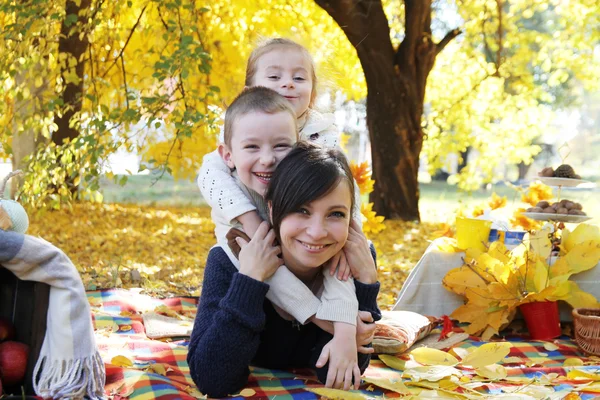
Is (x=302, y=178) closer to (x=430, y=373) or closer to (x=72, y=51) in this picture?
(x=430, y=373)

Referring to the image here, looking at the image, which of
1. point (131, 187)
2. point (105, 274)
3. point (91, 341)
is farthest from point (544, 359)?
point (131, 187)

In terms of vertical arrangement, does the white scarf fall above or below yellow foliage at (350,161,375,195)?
below

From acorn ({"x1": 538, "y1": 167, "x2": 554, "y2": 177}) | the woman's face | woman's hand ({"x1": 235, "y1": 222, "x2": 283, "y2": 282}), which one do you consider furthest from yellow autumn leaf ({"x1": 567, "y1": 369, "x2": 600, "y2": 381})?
acorn ({"x1": 538, "y1": 167, "x2": 554, "y2": 177})

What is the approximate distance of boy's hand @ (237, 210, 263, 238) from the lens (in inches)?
92.4

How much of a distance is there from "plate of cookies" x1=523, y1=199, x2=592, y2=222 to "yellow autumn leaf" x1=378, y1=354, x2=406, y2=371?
59.7 inches

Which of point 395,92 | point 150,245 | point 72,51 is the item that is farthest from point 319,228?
point 395,92

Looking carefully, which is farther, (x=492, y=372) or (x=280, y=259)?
(x=492, y=372)

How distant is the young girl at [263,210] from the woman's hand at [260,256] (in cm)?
6

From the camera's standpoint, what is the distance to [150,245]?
6.73 metres

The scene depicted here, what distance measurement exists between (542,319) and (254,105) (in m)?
1.92

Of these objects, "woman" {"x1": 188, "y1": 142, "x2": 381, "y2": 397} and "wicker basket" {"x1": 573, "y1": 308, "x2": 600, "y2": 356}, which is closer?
"woman" {"x1": 188, "y1": 142, "x2": 381, "y2": 397}

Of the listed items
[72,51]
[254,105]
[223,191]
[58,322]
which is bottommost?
[58,322]

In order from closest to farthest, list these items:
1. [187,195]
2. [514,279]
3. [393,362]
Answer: [393,362] < [514,279] < [187,195]

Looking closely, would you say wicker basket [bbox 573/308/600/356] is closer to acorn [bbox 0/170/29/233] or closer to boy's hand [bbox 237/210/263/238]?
boy's hand [bbox 237/210/263/238]
